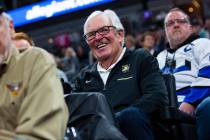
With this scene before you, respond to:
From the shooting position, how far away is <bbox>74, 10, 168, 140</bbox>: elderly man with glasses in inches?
110

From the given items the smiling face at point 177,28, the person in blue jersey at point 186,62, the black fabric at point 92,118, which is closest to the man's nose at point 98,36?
the person in blue jersey at point 186,62

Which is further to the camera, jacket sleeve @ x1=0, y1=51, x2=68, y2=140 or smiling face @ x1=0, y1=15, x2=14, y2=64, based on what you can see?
smiling face @ x1=0, y1=15, x2=14, y2=64

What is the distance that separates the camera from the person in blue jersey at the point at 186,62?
3746 mm

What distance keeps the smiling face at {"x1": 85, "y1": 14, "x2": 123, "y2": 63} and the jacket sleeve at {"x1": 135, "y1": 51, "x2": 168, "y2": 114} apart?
1.01 feet

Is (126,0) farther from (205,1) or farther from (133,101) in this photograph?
(133,101)

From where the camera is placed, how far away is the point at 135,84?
3.31 meters

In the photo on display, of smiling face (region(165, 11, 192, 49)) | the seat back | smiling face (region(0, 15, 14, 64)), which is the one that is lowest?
the seat back

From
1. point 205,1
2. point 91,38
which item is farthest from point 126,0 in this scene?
point 91,38

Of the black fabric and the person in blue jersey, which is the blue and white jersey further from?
the black fabric

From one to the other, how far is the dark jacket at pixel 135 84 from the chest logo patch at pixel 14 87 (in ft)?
4.24

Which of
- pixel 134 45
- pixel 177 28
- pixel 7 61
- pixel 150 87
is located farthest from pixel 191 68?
pixel 134 45

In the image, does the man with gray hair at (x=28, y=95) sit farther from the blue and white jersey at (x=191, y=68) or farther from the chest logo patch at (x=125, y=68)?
the blue and white jersey at (x=191, y=68)

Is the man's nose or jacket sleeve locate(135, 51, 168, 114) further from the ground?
the man's nose

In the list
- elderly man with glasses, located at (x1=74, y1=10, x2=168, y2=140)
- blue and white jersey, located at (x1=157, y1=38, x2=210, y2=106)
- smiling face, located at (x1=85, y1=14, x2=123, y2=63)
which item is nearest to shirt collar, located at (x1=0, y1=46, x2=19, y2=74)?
elderly man with glasses, located at (x1=74, y1=10, x2=168, y2=140)
